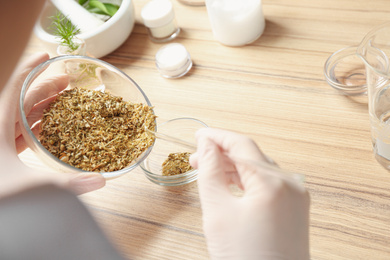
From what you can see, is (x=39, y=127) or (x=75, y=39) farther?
(x=75, y=39)

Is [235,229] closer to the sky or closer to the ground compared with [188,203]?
closer to the sky

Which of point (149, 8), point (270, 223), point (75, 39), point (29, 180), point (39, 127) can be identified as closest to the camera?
point (270, 223)

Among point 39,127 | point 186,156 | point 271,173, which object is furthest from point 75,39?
point 271,173

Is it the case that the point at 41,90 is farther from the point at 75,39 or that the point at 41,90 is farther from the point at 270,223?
the point at 270,223

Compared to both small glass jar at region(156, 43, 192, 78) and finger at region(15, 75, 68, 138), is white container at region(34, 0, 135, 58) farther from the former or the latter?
finger at region(15, 75, 68, 138)

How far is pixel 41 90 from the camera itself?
3.10 ft

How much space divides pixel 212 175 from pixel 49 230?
265 millimetres

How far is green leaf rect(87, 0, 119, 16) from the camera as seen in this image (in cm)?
130

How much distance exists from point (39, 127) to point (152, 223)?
0.30m

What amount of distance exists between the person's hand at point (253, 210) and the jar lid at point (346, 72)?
1.44ft

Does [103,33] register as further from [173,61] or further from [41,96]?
[41,96]

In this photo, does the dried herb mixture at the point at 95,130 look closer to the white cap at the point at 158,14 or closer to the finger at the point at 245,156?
the finger at the point at 245,156

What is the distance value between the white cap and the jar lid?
467mm

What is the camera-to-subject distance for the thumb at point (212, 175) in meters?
0.66
